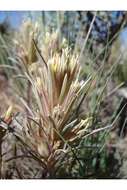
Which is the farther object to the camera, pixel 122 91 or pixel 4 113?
pixel 122 91

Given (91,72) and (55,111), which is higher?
(91,72)

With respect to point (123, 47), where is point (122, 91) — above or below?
below

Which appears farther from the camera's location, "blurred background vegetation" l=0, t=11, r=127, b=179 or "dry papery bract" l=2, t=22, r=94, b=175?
"blurred background vegetation" l=0, t=11, r=127, b=179

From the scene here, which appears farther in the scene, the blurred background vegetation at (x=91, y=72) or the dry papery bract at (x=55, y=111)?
the blurred background vegetation at (x=91, y=72)

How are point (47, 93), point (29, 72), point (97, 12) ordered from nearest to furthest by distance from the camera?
point (47, 93) → point (29, 72) → point (97, 12)

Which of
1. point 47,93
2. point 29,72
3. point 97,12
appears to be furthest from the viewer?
point 97,12

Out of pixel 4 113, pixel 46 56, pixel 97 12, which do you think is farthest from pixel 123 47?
pixel 4 113

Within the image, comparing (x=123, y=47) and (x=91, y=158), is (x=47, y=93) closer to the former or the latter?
(x=91, y=158)

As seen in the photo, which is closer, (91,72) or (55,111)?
(55,111)

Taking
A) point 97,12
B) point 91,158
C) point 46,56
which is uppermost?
point 97,12
